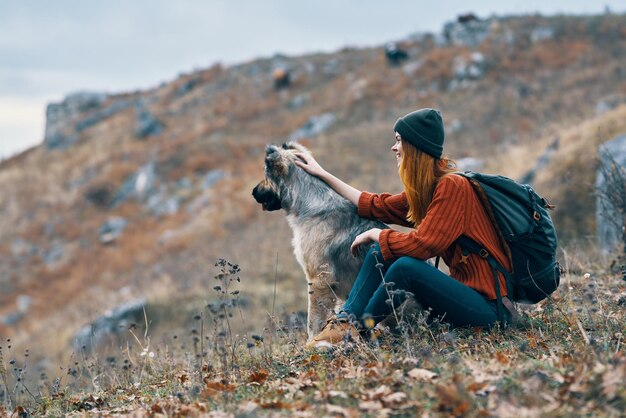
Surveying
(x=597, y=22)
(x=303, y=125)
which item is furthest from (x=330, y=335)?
(x=597, y=22)

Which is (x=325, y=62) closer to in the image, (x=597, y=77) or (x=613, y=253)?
(x=597, y=77)

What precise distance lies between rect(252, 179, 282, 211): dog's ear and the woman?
4.62 feet

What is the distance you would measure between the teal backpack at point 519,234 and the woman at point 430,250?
62 millimetres

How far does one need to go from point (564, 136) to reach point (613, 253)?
8121 mm

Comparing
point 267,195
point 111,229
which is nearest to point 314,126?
point 111,229

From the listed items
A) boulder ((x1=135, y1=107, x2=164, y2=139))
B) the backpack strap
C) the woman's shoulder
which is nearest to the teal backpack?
the backpack strap

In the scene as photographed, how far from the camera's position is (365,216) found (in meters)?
5.48

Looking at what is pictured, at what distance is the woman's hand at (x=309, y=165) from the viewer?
224 inches

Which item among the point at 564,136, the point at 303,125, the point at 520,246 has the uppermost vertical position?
the point at 303,125

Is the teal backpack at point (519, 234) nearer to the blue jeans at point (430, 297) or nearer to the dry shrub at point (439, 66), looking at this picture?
the blue jeans at point (430, 297)

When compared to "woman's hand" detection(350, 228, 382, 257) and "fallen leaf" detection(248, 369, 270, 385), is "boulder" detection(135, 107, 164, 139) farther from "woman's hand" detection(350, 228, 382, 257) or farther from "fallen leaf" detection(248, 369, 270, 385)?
"fallen leaf" detection(248, 369, 270, 385)

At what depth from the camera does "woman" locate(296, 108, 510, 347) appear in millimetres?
4289

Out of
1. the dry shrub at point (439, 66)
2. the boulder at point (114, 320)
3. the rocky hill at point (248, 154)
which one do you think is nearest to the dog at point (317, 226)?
the rocky hill at point (248, 154)

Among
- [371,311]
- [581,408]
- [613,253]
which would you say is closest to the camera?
[581,408]
